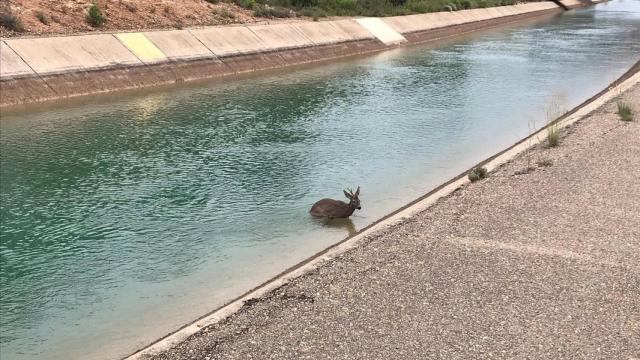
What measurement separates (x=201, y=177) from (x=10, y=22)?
56.4ft

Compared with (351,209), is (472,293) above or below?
above

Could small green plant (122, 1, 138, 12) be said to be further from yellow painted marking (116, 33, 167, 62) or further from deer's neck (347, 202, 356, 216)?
deer's neck (347, 202, 356, 216)

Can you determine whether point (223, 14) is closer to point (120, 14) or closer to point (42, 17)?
point (120, 14)

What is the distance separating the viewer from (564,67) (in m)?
36.6

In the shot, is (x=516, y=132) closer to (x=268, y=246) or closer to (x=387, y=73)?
(x=268, y=246)

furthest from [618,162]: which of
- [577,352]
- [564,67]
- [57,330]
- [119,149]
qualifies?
[564,67]

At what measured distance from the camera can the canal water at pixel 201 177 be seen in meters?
9.58

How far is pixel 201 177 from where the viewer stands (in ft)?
51.7

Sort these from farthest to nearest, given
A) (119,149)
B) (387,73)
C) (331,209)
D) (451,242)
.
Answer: (387,73) < (119,149) < (331,209) < (451,242)

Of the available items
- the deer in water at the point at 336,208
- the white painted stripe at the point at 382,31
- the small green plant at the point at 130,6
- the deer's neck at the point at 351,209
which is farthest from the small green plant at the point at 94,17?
the deer's neck at the point at 351,209

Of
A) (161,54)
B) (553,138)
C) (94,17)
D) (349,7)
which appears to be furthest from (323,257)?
(349,7)

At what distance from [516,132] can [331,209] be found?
33.2ft

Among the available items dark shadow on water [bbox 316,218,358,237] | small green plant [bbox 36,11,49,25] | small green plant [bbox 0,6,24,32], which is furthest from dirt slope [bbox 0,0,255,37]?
dark shadow on water [bbox 316,218,358,237]

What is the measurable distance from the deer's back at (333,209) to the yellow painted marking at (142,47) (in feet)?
64.1
